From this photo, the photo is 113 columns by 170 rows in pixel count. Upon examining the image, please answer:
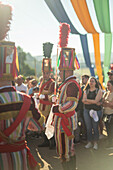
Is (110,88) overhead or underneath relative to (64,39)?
underneath

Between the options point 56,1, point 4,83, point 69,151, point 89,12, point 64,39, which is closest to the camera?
point 4,83

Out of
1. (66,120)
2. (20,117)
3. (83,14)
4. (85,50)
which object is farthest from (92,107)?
(85,50)

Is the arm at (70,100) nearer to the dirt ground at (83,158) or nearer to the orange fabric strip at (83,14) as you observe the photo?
the dirt ground at (83,158)

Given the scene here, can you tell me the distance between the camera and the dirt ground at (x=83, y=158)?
146 inches

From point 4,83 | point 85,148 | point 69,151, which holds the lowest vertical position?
point 85,148

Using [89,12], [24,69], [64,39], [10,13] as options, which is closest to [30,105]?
[10,13]

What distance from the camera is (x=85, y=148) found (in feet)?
15.2

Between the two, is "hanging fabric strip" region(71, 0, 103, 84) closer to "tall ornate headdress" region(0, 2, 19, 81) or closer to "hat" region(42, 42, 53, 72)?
"hat" region(42, 42, 53, 72)

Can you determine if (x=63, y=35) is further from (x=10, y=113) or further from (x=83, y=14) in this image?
(x=83, y=14)

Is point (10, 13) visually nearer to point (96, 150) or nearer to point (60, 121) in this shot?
point (60, 121)

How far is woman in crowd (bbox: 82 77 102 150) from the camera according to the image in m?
4.59

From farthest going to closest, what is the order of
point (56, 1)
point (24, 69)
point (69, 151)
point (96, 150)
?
point (24, 69)
point (56, 1)
point (96, 150)
point (69, 151)

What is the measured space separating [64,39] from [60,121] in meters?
1.50

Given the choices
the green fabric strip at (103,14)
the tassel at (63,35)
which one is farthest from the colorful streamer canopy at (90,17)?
the tassel at (63,35)
